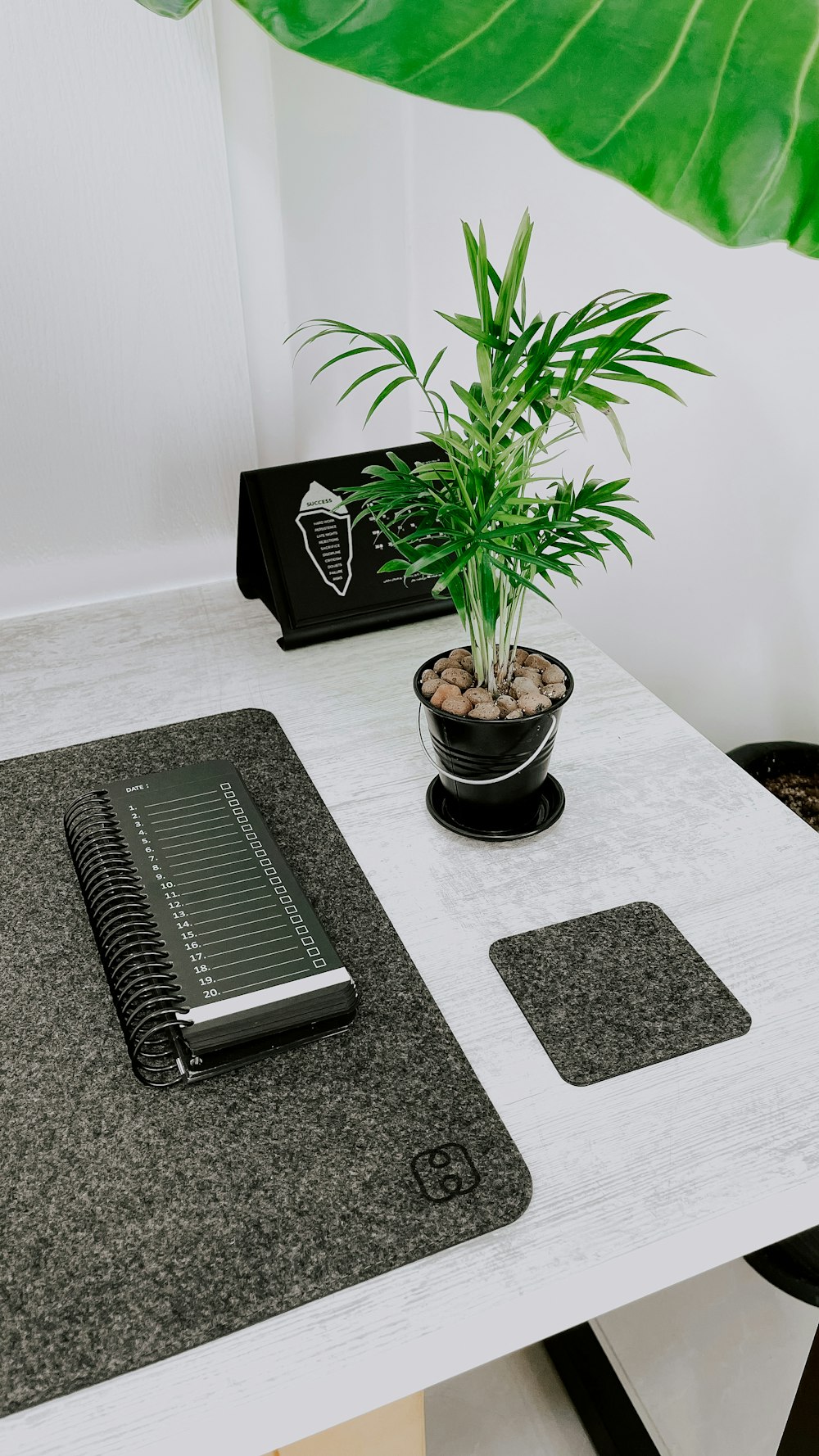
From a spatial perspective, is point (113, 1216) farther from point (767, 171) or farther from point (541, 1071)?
point (767, 171)

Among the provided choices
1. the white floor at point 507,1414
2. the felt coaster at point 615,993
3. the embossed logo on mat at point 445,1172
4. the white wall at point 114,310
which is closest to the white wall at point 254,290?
the white wall at point 114,310

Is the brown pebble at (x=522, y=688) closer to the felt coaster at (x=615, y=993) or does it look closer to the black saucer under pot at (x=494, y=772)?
the black saucer under pot at (x=494, y=772)

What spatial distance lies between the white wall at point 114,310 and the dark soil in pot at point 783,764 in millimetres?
720

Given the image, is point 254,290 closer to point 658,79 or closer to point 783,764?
point 658,79

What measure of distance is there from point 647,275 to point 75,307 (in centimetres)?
66

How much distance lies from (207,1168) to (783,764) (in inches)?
40.7

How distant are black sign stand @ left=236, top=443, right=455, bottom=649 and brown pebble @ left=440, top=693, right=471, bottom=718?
334mm

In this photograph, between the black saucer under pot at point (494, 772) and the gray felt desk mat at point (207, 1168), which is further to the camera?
the black saucer under pot at point (494, 772)

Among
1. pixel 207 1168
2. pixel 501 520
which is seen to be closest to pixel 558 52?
pixel 501 520

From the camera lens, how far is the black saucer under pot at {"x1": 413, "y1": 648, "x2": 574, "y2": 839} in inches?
30.1

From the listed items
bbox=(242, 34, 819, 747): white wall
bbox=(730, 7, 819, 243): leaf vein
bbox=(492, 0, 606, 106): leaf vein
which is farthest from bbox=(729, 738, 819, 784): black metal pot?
bbox=(492, 0, 606, 106): leaf vein

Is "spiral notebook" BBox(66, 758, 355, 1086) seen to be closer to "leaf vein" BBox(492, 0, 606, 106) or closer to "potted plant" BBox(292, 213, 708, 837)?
"potted plant" BBox(292, 213, 708, 837)

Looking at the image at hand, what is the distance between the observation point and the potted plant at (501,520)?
674 mm

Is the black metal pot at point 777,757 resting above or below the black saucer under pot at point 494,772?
below
